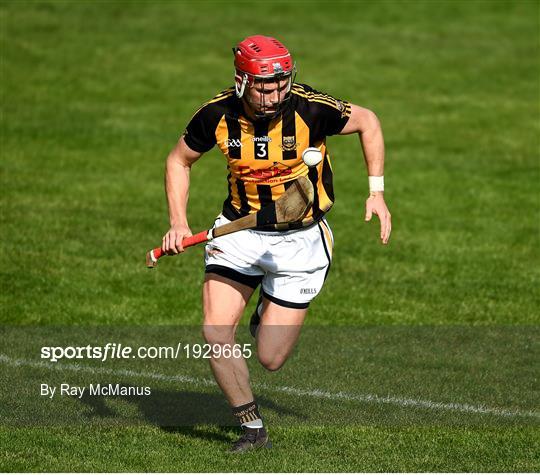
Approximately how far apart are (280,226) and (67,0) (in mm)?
22476

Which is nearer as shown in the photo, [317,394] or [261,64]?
[261,64]

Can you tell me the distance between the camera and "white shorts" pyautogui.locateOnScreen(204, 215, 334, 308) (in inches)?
332

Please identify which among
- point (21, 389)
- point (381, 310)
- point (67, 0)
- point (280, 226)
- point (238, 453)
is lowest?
point (67, 0)

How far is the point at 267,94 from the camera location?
8.14 metres

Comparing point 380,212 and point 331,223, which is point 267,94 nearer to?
point 380,212

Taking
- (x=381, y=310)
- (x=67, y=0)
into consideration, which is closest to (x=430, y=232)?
(x=381, y=310)

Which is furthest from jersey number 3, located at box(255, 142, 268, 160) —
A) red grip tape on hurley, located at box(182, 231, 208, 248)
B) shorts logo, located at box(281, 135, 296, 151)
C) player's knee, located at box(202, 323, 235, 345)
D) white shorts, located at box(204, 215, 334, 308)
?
player's knee, located at box(202, 323, 235, 345)

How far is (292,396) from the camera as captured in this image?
9.89 meters

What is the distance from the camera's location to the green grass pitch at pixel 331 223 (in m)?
8.74

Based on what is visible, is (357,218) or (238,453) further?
(357,218)

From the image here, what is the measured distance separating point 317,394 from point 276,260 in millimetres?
1803

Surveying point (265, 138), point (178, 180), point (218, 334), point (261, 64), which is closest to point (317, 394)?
point (218, 334)

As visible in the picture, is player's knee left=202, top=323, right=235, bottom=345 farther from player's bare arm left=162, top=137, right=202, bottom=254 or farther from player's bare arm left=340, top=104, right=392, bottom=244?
player's bare arm left=340, top=104, right=392, bottom=244

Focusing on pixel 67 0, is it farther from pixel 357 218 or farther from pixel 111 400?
pixel 111 400
